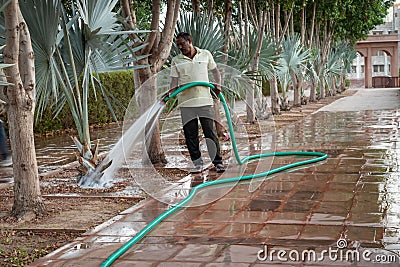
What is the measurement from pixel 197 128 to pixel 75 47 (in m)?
1.80

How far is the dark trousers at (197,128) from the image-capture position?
25.7 feet

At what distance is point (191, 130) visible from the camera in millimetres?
7973

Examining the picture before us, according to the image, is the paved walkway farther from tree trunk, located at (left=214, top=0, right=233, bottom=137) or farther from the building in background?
the building in background

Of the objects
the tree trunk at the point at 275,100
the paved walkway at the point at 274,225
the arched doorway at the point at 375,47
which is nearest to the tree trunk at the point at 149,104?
the paved walkway at the point at 274,225

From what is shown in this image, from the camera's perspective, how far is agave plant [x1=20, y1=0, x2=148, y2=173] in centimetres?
652

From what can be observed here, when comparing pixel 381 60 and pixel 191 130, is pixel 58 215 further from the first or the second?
pixel 381 60

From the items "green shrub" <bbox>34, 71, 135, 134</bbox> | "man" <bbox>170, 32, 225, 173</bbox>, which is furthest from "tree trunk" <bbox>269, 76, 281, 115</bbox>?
"man" <bbox>170, 32, 225, 173</bbox>

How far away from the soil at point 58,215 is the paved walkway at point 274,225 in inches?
6.5

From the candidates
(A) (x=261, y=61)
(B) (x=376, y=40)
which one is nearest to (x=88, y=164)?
(A) (x=261, y=61)

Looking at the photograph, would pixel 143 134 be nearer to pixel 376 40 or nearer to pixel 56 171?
pixel 56 171

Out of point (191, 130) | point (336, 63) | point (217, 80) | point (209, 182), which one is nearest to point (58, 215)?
point (209, 182)

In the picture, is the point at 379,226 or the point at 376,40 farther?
the point at 376,40

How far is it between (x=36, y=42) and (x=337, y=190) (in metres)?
3.56

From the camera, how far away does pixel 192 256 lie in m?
4.48
